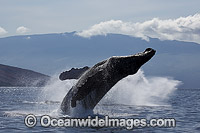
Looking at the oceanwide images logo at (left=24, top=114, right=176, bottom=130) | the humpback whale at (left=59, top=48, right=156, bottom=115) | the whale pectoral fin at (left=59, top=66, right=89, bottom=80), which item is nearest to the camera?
the oceanwide images logo at (left=24, top=114, right=176, bottom=130)

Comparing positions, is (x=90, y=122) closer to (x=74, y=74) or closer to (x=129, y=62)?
(x=129, y=62)

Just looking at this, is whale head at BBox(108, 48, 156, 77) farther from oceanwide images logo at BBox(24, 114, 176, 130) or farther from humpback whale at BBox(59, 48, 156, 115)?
oceanwide images logo at BBox(24, 114, 176, 130)

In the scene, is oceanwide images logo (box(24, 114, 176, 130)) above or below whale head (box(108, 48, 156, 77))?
below

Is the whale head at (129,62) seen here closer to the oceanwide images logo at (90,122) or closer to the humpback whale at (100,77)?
the humpback whale at (100,77)

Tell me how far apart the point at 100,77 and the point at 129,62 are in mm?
1441

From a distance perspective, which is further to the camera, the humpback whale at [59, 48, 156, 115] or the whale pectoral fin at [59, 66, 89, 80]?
the whale pectoral fin at [59, 66, 89, 80]

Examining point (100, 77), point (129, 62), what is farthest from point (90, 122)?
point (129, 62)

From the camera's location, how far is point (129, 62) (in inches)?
524

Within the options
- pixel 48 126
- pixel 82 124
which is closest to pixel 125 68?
pixel 82 124

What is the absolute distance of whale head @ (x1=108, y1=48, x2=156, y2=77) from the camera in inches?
511

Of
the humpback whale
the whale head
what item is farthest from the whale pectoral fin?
the whale head

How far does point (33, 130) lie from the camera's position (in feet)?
38.3

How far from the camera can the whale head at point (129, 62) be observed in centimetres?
1298

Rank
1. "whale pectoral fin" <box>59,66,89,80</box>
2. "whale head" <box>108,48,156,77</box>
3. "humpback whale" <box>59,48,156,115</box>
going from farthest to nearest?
"whale pectoral fin" <box>59,66,89,80</box>, "humpback whale" <box>59,48,156,115</box>, "whale head" <box>108,48,156,77</box>
